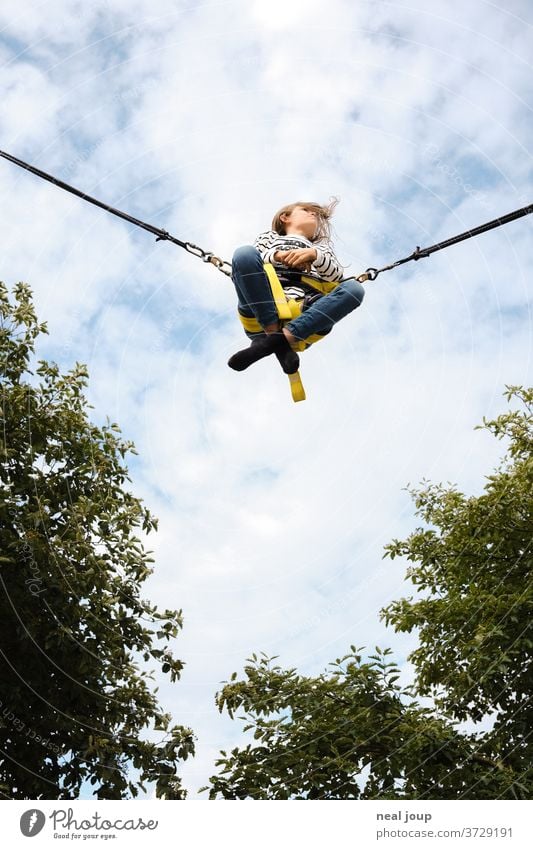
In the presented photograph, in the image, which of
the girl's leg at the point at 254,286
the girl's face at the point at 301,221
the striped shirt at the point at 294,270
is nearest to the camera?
the girl's leg at the point at 254,286

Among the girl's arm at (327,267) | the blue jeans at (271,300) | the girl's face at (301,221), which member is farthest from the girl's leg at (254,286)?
the girl's face at (301,221)

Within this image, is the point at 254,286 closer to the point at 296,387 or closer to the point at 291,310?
the point at 291,310

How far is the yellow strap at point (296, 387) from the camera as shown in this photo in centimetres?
703

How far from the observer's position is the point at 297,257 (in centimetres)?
700

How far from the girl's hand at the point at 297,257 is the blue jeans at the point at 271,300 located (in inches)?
12.9

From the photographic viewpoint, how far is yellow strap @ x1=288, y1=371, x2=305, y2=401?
703 centimetres

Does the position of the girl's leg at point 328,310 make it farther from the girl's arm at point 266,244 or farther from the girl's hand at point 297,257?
the girl's arm at point 266,244

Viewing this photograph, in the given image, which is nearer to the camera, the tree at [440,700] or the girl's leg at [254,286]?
the girl's leg at [254,286]

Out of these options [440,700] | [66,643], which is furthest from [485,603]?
[66,643]

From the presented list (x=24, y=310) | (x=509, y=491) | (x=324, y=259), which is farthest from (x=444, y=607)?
(x=24, y=310)

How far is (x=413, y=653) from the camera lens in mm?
12148

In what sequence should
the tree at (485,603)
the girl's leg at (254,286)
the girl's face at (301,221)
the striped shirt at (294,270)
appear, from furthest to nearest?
the tree at (485,603)
the girl's face at (301,221)
the striped shirt at (294,270)
the girl's leg at (254,286)

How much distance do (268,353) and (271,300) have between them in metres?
0.43
